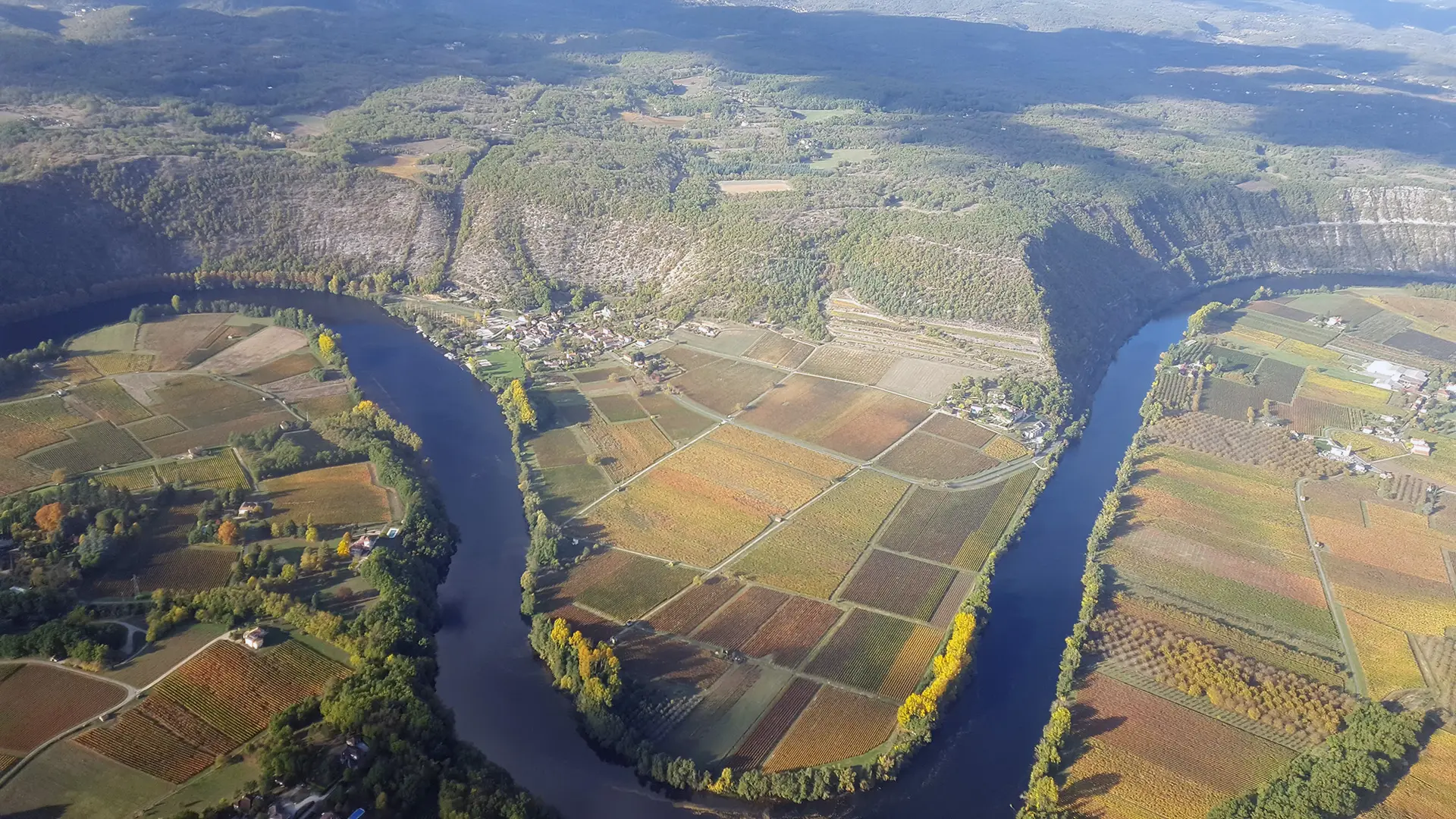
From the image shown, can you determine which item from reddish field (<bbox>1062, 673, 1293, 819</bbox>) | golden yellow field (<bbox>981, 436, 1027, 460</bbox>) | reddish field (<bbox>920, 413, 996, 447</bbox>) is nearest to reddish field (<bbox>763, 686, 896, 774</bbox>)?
reddish field (<bbox>1062, 673, 1293, 819</bbox>)

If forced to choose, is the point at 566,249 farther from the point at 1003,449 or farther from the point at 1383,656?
the point at 1383,656

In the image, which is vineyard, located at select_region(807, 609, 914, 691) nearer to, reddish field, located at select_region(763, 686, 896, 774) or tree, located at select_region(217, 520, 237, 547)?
reddish field, located at select_region(763, 686, 896, 774)

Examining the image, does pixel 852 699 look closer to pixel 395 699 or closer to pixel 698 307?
pixel 395 699

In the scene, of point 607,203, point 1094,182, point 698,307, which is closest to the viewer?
point 698,307

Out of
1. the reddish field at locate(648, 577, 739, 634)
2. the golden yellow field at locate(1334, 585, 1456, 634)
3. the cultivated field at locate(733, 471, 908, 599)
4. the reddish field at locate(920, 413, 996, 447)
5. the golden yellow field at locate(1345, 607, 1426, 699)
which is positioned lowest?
the reddish field at locate(648, 577, 739, 634)

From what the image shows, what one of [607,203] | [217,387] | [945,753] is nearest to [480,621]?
[945,753]

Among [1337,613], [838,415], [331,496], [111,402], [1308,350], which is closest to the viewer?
[1337,613]

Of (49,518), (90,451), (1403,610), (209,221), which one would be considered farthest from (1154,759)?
(209,221)
